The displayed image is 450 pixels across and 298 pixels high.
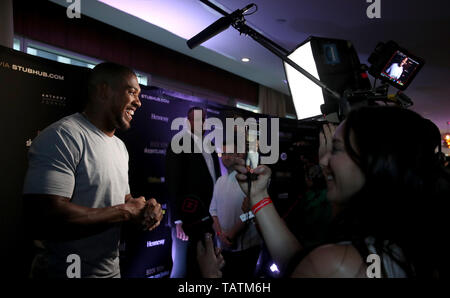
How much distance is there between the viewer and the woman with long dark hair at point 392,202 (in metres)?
0.80

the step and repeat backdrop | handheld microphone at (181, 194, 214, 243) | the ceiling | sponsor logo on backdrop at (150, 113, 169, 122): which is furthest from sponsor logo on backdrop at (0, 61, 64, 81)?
the ceiling

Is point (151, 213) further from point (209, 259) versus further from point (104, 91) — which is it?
point (104, 91)

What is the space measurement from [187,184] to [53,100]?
2.83 ft

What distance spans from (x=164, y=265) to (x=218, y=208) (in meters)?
0.48

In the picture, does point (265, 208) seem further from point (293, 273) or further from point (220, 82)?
point (220, 82)

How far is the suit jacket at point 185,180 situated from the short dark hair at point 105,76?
0.52 m

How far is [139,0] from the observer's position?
2.87 metres

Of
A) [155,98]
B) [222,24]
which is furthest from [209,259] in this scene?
[222,24]

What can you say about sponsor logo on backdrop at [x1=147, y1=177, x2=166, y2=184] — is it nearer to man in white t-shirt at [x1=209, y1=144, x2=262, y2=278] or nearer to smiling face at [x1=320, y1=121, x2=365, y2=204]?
man in white t-shirt at [x1=209, y1=144, x2=262, y2=278]

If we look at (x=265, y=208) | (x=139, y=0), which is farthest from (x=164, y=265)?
(x=139, y=0)

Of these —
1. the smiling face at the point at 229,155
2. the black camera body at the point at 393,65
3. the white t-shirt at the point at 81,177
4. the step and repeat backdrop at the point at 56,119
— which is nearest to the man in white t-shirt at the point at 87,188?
the white t-shirt at the point at 81,177

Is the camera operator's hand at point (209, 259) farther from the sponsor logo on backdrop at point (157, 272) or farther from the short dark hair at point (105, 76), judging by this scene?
the short dark hair at point (105, 76)

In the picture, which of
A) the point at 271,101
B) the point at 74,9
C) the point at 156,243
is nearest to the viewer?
the point at 156,243

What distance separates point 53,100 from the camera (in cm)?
141
